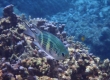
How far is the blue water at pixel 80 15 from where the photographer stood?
12243 mm

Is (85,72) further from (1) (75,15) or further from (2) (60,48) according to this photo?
(1) (75,15)

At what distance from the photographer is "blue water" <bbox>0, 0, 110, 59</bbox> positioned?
12.2m

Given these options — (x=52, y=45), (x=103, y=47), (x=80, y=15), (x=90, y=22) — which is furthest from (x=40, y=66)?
(x=80, y=15)

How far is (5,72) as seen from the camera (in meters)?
3.93

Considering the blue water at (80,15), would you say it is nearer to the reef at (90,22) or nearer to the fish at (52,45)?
the reef at (90,22)

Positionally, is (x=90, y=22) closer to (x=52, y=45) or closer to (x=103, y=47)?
(x=103, y=47)

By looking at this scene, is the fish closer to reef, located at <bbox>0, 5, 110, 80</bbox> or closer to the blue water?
reef, located at <bbox>0, 5, 110, 80</bbox>

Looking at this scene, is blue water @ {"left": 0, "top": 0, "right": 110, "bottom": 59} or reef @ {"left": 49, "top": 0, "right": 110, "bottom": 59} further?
blue water @ {"left": 0, "top": 0, "right": 110, "bottom": 59}

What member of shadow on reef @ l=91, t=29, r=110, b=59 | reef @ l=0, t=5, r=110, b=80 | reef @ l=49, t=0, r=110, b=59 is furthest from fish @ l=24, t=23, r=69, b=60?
shadow on reef @ l=91, t=29, r=110, b=59

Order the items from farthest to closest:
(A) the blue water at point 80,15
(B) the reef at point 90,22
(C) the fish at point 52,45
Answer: (A) the blue water at point 80,15 < (B) the reef at point 90,22 < (C) the fish at point 52,45

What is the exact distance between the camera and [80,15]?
15.5m

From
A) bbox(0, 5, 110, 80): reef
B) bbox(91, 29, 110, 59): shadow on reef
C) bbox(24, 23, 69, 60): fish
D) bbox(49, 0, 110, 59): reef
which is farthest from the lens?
bbox(49, 0, 110, 59): reef

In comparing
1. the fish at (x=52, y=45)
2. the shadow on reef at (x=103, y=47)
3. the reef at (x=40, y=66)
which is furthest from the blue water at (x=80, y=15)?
the fish at (x=52, y=45)

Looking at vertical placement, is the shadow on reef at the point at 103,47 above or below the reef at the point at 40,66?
above
